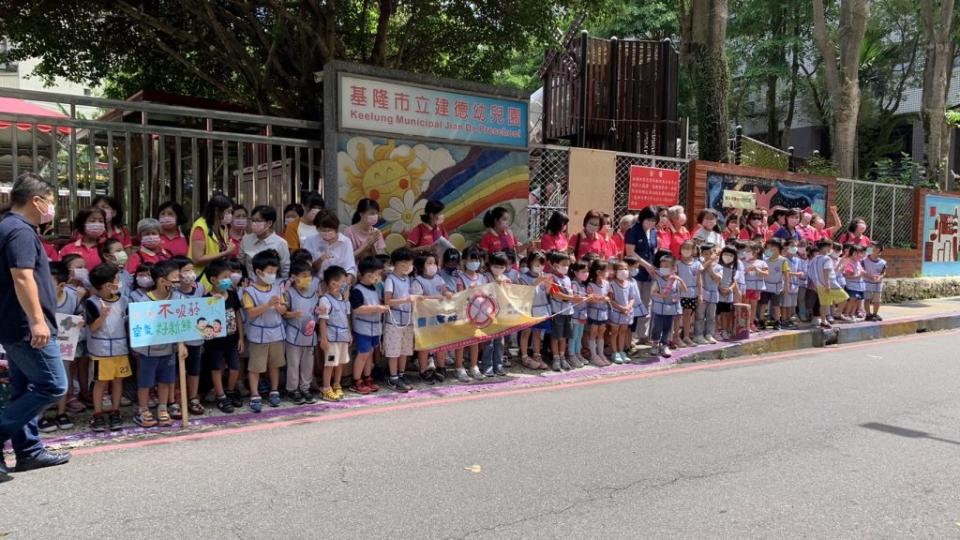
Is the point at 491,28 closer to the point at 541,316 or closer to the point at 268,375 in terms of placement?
the point at 541,316

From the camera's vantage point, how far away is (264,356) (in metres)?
5.86

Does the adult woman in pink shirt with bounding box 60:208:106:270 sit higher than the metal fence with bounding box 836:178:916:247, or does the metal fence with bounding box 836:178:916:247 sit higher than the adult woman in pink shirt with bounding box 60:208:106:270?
the metal fence with bounding box 836:178:916:247

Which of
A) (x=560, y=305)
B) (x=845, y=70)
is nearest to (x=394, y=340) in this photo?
(x=560, y=305)

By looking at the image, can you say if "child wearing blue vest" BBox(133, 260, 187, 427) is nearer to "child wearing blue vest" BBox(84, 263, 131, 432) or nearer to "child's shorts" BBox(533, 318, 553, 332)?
"child wearing blue vest" BBox(84, 263, 131, 432)

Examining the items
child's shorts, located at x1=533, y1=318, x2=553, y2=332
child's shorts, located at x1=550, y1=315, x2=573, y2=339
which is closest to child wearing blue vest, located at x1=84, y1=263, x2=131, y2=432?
child's shorts, located at x1=533, y1=318, x2=553, y2=332

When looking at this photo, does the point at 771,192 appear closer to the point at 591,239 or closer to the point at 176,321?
the point at 591,239

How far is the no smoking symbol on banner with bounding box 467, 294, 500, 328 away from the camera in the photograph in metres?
7.15

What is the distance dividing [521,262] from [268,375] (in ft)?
10.4

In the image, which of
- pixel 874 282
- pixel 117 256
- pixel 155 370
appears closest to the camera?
pixel 155 370

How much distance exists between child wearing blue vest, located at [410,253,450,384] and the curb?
0.24 metres

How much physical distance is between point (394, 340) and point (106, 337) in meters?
2.56

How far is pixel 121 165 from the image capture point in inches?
385

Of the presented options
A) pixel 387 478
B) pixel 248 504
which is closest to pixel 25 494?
pixel 248 504

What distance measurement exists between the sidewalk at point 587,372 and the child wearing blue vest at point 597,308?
248 millimetres
